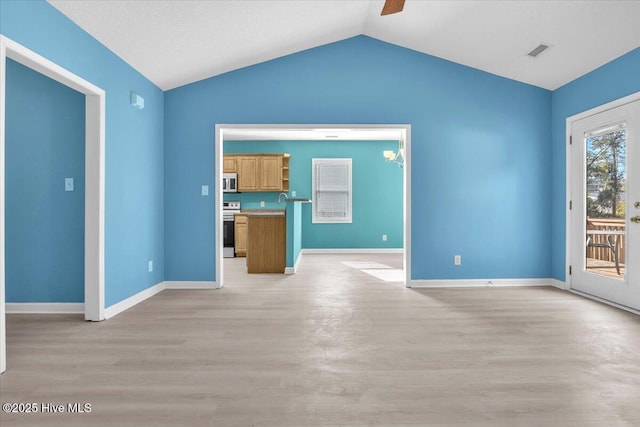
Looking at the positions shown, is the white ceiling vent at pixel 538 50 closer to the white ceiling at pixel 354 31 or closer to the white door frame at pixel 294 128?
the white ceiling at pixel 354 31

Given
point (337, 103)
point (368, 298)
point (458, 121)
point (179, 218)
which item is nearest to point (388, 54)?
point (337, 103)

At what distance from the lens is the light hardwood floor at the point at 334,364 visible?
73.7 inches

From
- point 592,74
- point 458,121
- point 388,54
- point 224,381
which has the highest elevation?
point 388,54

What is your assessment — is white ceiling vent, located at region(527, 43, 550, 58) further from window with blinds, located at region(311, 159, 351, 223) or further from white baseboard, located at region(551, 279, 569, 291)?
window with blinds, located at region(311, 159, 351, 223)

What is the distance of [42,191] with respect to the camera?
3.67 m

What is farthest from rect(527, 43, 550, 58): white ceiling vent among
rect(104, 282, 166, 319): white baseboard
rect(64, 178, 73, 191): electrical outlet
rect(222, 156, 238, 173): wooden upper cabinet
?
rect(222, 156, 238, 173): wooden upper cabinet

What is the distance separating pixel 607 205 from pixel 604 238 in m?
0.36

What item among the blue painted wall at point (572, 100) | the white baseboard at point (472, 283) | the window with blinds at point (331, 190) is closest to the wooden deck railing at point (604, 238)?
the blue painted wall at point (572, 100)

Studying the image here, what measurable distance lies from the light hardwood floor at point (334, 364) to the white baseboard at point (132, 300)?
0.49 feet

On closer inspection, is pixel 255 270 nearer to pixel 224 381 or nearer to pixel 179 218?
pixel 179 218

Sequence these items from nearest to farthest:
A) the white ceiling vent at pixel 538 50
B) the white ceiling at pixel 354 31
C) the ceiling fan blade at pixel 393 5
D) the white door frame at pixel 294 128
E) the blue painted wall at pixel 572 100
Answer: the ceiling fan blade at pixel 393 5, the white ceiling at pixel 354 31, the blue painted wall at pixel 572 100, the white ceiling vent at pixel 538 50, the white door frame at pixel 294 128

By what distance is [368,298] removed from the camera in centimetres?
428

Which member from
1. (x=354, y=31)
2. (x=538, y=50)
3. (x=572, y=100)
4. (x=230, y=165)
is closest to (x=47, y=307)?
(x=354, y=31)

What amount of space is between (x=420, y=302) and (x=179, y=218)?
10.0ft
